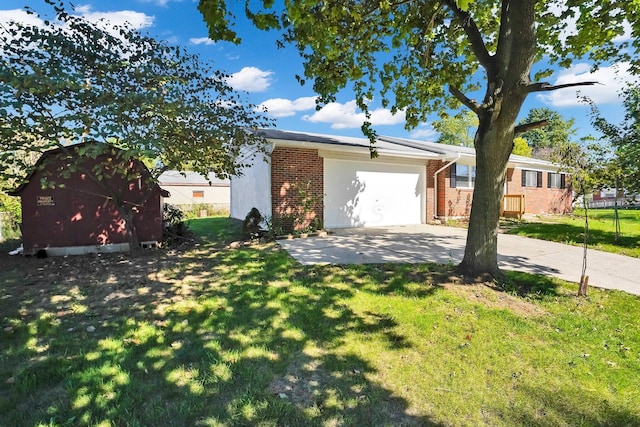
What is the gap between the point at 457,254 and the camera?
274 inches

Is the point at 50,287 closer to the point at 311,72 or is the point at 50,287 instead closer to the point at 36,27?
the point at 36,27

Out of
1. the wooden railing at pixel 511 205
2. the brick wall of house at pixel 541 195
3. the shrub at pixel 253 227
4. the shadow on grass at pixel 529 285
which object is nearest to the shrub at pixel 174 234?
the shrub at pixel 253 227

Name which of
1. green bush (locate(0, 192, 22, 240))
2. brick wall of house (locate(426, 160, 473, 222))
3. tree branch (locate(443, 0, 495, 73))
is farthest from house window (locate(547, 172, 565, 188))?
green bush (locate(0, 192, 22, 240))

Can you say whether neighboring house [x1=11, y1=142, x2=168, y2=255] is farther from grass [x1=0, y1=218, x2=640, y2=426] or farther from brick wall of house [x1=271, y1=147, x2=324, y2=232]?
brick wall of house [x1=271, y1=147, x2=324, y2=232]

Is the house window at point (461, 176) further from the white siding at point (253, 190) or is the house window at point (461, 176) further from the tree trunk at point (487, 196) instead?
the tree trunk at point (487, 196)

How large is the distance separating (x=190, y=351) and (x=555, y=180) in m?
21.4

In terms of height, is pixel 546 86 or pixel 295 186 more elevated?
pixel 546 86

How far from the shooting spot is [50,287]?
485cm

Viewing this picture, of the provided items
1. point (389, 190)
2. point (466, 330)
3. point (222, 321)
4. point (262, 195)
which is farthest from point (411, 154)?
point (222, 321)

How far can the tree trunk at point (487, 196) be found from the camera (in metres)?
4.75

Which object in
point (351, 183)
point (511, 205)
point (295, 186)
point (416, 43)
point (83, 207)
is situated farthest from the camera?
point (511, 205)

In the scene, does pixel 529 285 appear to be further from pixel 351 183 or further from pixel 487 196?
pixel 351 183

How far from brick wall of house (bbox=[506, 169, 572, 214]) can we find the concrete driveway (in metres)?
7.65

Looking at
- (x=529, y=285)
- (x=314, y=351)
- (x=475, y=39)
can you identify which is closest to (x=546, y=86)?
(x=475, y=39)
